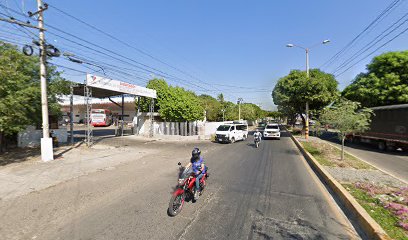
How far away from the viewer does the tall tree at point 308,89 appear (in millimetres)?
25616

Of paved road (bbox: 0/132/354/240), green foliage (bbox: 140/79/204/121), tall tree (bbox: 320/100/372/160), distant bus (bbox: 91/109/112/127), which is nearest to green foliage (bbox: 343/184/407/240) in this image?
paved road (bbox: 0/132/354/240)

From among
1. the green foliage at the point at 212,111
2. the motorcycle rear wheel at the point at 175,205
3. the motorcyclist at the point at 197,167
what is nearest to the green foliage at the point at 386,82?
the motorcyclist at the point at 197,167

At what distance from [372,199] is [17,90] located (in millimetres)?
15768

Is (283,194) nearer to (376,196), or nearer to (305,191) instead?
(305,191)

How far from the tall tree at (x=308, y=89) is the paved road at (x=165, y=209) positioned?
66.0 ft

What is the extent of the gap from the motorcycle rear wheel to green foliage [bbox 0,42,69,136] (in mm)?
9999

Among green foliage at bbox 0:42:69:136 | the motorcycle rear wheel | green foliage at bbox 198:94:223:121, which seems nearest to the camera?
the motorcycle rear wheel

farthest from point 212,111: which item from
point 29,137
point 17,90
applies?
point 17,90

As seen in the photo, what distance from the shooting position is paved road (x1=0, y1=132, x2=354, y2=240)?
4362mm

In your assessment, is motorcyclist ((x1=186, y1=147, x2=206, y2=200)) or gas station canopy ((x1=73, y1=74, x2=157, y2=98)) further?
gas station canopy ((x1=73, y1=74, x2=157, y2=98))

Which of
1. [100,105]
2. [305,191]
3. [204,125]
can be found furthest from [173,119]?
[100,105]

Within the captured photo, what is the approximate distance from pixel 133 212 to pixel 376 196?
6.78 meters

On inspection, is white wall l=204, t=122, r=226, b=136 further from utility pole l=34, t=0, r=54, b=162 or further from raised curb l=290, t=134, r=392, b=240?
raised curb l=290, t=134, r=392, b=240

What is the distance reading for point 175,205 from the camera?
5.20m
